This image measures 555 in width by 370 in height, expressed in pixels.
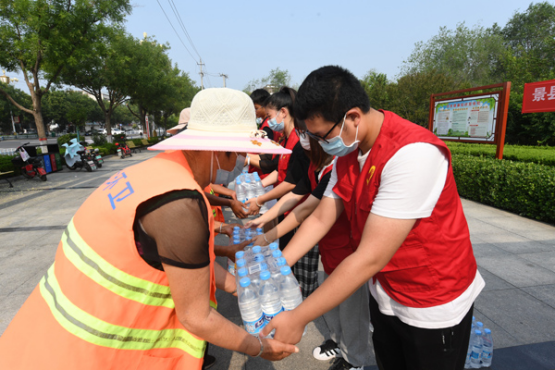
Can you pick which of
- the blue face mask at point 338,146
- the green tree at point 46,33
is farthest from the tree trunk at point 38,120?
the blue face mask at point 338,146

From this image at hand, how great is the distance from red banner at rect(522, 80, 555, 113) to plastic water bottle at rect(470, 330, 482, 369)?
7.32 metres

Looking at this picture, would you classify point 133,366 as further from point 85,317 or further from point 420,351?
point 420,351

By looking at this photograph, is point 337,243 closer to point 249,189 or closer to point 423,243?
point 423,243

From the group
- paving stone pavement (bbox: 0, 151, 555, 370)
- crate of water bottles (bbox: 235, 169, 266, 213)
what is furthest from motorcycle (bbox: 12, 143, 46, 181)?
crate of water bottles (bbox: 235, 169, 266, 213)

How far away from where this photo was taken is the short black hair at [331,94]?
4.35ft

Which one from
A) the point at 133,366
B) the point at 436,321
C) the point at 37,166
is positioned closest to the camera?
the point at 133,366

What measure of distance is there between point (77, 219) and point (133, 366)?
2.10 feet

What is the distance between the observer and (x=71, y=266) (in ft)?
3.74

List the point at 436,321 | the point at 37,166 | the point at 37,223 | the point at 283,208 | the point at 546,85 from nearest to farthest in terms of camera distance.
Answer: the point at 436,321 < the point at 283,208 < the point at 37,223 < the point at 546,85 < the point at 37,166

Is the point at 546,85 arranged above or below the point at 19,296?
above

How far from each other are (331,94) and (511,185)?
6.53 m

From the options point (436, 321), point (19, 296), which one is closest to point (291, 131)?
point (436, 321)

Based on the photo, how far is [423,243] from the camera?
1.29 meters

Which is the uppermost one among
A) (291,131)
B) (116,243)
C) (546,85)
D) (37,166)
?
(546,85)
